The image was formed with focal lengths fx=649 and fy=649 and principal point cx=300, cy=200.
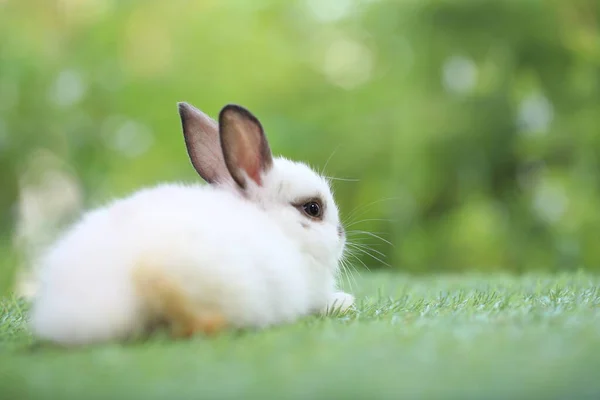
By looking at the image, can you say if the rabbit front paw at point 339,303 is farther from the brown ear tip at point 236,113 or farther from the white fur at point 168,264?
the brown ear tip at point 236,113

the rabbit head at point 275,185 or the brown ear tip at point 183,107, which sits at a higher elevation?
the brown ear tip at point 183,107

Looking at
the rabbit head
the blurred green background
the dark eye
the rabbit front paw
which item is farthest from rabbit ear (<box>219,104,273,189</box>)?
the blurred green background

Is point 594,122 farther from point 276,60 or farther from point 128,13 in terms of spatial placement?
point 128,13

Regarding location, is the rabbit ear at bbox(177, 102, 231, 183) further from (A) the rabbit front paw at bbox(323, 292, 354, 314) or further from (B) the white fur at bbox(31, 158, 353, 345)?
(A) the rabbit front paw at bbox(323, 292, 354, 314)

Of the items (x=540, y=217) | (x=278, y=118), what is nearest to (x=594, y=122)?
(x=540, y=217)

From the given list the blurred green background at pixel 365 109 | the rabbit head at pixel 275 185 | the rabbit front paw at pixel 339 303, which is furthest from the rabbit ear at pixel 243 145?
the blurred green background at pixel 365 109

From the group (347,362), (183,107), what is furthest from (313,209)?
(347,362)
